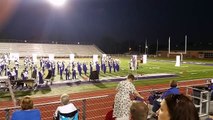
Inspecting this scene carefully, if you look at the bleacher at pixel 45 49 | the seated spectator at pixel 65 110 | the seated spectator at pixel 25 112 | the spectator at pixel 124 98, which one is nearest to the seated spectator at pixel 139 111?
the seated spectator at pixel 65 110

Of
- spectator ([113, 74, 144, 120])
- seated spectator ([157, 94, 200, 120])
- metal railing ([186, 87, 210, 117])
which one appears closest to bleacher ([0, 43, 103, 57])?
metal railing ([186, 87, 210, 117])

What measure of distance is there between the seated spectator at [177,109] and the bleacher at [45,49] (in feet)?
233

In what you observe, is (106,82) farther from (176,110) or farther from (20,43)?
(20,43)

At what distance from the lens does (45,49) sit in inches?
3150

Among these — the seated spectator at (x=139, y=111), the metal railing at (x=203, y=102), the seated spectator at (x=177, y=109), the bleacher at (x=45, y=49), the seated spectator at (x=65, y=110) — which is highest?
the bleacher at (x=45, y=49)

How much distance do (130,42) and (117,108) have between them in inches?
5391

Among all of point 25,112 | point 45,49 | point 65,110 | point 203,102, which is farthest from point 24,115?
point 45,49

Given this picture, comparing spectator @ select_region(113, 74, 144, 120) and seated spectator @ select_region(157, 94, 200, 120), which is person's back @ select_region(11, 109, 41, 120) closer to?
spectator @ select_region(113, 74, 144, 120)

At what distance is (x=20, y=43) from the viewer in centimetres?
7975

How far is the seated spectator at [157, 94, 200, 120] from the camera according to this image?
6.77ft

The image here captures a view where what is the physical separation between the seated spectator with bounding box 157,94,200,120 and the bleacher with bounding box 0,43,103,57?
71144mm

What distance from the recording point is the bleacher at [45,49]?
73.2 meters

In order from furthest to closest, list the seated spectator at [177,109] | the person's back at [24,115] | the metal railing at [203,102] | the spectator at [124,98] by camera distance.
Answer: the metal railing at [203,102] → the spectator at [124,98] → the person's back at [24,115] → the seated spectator at [177,109]

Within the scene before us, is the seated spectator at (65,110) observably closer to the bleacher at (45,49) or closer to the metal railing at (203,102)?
the metal railing at (203,102)
